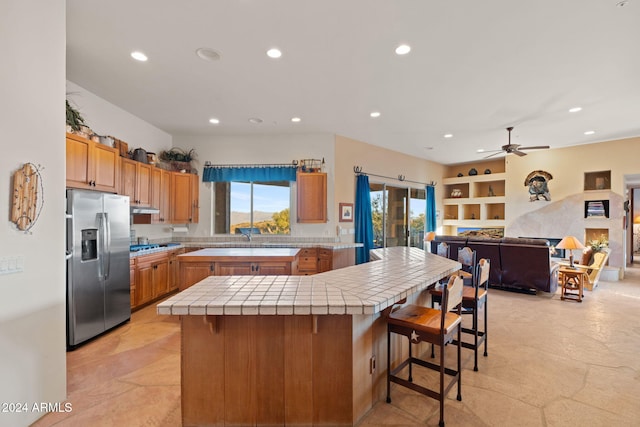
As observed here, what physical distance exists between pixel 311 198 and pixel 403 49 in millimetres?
3108

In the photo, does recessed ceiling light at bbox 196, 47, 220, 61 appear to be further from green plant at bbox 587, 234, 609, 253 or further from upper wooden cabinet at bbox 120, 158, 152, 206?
green plant at bbox 587, 234, 609, 253

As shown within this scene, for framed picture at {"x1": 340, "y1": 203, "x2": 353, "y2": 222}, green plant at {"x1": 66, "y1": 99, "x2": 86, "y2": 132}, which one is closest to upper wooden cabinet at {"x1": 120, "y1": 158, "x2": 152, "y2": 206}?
green plant at {"x1": 66, "y1": 99, "x2": 86, "y2": 132}

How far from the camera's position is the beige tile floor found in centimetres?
194

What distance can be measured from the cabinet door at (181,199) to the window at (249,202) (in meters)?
0.55

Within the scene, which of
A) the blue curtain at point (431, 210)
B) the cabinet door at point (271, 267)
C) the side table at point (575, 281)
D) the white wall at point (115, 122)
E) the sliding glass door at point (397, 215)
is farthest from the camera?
the blue curtain at point (431, 210)

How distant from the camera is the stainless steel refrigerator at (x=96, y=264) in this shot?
2887mm

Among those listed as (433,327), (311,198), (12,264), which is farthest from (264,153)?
(433,327)

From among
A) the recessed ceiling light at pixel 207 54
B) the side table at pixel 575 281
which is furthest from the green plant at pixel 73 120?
the side table at pixel 575 281

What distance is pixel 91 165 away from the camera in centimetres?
332

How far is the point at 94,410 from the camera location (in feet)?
6.68

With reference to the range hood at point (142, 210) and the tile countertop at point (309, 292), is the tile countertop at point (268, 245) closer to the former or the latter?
the range hood at point (142, 210)

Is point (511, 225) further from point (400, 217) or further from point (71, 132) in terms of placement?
point (71, 132)

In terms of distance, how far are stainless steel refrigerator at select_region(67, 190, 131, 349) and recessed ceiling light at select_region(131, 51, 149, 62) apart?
1.52 meters

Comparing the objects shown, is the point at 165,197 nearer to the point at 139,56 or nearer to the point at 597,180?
the point at 139,56
